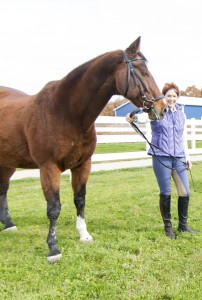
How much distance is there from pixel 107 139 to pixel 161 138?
24.9 feet

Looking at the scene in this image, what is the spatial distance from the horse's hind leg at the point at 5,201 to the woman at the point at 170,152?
2.19 meters

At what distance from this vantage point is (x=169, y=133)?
14.4 feet

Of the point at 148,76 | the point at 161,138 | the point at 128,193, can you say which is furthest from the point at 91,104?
the point at 128,193

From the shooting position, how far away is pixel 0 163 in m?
4.77

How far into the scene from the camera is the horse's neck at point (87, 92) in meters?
3.78

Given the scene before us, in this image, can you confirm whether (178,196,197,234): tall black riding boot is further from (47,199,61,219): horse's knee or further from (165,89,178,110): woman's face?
(47,199,61,219): horse's knee

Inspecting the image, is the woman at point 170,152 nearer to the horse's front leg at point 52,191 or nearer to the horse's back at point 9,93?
the horse's front leg at point 52,191

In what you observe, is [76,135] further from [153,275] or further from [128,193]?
[128,193]

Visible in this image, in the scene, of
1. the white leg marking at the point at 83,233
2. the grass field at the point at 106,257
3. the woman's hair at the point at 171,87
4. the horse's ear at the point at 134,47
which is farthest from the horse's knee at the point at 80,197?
the horse's ear at the point at 134,47

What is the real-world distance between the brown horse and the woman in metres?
0.81

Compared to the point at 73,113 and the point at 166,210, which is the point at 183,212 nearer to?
the point at 166,210

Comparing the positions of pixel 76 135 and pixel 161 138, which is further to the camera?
pixel 161 138

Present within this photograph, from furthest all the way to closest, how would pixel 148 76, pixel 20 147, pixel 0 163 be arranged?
pixel 0 163
pixel 20 147
pixel 148 76

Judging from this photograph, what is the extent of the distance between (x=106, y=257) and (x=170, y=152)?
1.55 metres
